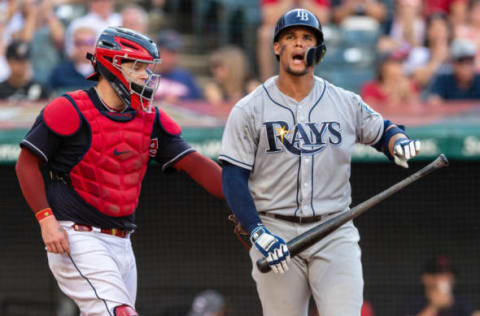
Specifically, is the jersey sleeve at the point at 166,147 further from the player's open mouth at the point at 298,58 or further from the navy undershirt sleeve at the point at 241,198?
the player's open mouth at the point at 298,58

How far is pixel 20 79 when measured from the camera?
7.00 metres

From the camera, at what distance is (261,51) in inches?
294

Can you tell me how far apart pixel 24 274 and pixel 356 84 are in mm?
3290

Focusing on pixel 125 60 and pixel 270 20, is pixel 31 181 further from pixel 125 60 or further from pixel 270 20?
pixel 270 20

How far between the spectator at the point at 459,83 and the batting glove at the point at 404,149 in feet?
11.4

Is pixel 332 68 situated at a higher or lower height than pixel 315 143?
higher

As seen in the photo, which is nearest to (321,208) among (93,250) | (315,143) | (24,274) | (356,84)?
(315,143)

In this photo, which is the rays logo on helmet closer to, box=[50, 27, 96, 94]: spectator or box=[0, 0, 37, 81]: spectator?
box=[50, 27, 96, 94]: spectator

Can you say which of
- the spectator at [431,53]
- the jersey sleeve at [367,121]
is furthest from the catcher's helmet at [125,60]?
the spectator at [431,53]

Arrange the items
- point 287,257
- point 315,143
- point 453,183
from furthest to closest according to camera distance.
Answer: point 453,183, point 315,143, point 287,257

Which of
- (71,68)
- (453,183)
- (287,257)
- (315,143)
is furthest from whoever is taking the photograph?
(453,183)

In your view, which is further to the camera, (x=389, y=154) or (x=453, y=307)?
(x=453, y=307)

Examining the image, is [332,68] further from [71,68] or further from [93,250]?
[93,250]

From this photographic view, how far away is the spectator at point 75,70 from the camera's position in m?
6.99
